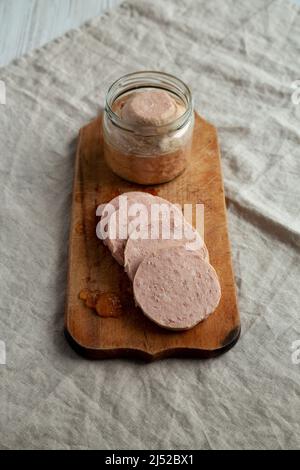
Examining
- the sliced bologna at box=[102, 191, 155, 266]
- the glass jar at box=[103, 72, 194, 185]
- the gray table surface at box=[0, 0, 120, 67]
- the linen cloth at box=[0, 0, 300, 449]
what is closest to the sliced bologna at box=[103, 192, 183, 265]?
the sliced bologna at box=[102, 191, 155, 266]

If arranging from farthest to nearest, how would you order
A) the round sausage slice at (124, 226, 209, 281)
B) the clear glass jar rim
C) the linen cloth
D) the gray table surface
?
1. the gray table surface
2. the clear glass jar rim
3. the round sausage slice at (124, 226, 209, 281)
4. the linen cloth

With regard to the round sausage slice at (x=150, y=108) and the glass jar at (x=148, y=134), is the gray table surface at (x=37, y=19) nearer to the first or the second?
the glass jar at (x=148, y=134)

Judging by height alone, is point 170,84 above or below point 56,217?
above

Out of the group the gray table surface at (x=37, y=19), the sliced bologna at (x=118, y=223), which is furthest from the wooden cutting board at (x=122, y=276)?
the gray table surface at (x=37, y=19)

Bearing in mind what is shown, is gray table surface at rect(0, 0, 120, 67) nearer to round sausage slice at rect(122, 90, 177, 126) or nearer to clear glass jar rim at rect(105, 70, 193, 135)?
clear glass jar rim at rect(105, 70, 193, 135)

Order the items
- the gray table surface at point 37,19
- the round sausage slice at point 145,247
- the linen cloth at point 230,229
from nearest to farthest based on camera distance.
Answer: the linen cloth at point 230,229 → the round sausage slice at point 145,247 → the gray table surface at point 37,19
